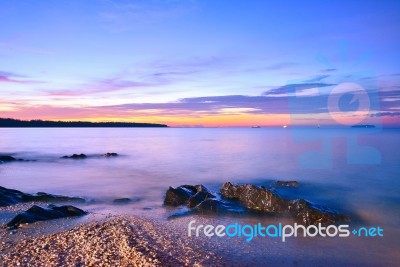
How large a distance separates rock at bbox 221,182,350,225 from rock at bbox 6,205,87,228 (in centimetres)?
650

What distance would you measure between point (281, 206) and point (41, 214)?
8.77 m

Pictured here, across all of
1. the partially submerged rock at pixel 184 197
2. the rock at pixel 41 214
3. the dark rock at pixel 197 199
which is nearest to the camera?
the rock at pixel 41 214

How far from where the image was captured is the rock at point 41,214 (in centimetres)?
1041

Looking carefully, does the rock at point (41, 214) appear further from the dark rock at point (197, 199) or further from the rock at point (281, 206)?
the rock at point (281, 206)

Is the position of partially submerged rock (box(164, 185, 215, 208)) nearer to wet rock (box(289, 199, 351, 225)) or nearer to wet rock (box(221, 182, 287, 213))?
wet rock (box(221, 182, 287, 213))

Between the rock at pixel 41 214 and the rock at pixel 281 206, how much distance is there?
6496mm

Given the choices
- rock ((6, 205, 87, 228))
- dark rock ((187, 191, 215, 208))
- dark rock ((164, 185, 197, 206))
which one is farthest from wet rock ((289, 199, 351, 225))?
rock ((6, 205, 87, 228))

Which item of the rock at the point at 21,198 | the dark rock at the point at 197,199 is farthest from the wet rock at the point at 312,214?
the rock at the point at 21,198

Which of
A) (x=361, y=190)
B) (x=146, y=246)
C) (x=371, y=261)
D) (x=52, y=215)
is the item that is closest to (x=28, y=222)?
(x=52, y=215)

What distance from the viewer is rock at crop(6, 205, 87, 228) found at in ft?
34.1

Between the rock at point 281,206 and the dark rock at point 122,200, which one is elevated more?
the rock at point 281,206

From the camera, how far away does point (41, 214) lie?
11.1 m

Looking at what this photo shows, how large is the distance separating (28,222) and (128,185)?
31.9 feet

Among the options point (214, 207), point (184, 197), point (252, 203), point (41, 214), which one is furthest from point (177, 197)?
point (41, 214)
